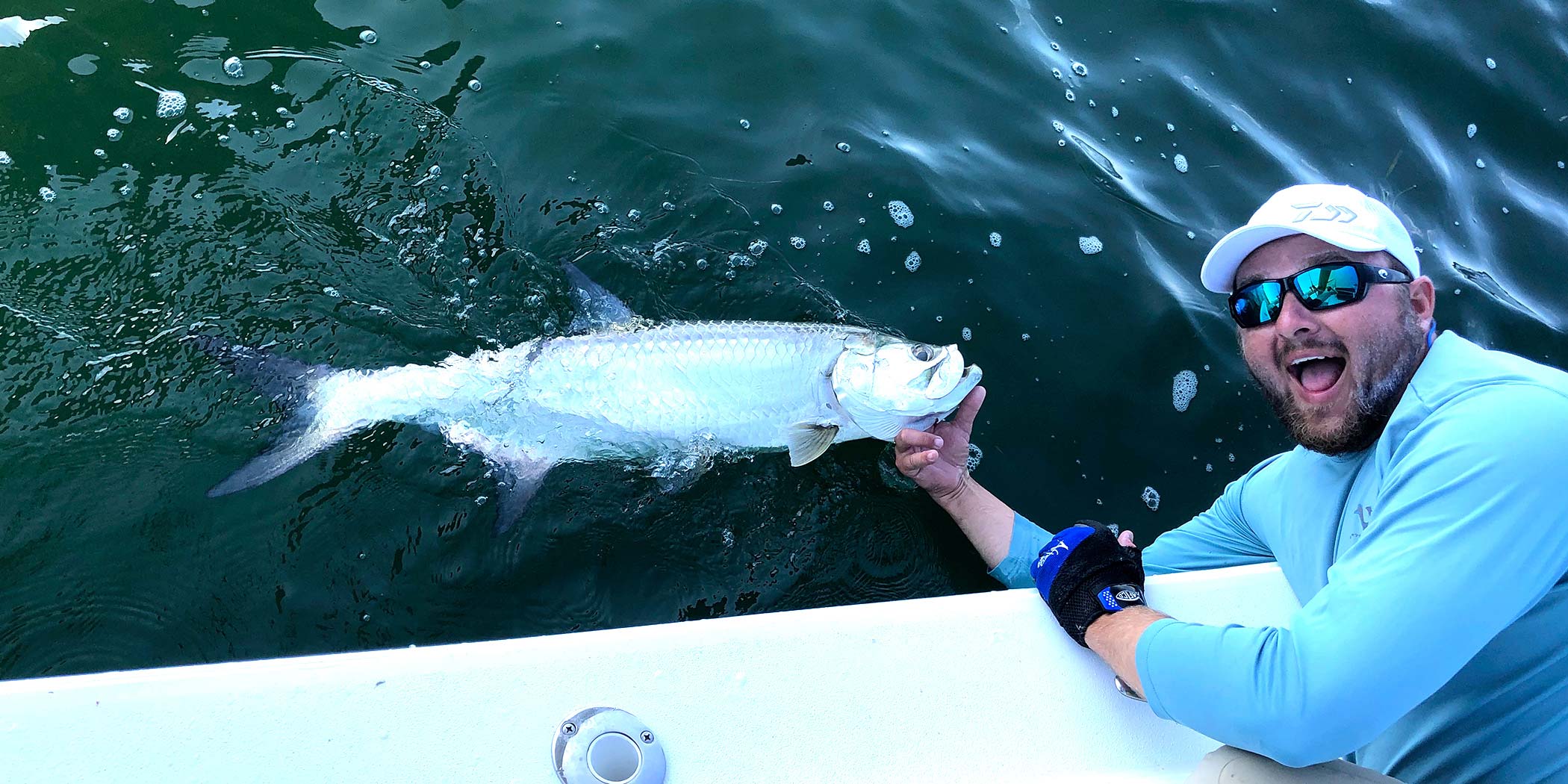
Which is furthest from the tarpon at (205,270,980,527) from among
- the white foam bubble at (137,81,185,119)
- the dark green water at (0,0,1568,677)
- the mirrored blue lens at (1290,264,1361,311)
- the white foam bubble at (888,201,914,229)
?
the white foam bubble at (137,81,185,119)

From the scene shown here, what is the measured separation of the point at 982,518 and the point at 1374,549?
1671mm

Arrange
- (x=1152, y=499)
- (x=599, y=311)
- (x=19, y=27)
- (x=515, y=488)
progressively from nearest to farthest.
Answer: (x=515, y=488)
(x=599, y=311)
(x=1152, y=499)
(x=19, y=27)

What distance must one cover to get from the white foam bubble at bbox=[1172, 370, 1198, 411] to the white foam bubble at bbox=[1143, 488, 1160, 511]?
58cm

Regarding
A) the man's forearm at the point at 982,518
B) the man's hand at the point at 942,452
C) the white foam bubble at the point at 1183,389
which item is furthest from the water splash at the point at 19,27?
the white foam bubble at the point at 1183,389

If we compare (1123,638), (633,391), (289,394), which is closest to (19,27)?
(289,394)

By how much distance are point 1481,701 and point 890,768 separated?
1.47 metres

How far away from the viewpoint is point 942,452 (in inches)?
154

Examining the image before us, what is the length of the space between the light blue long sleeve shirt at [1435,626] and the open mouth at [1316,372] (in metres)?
0.24

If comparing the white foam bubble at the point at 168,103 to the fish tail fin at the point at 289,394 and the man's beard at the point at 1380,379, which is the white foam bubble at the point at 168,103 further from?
the man's beard at the point at 1380,379

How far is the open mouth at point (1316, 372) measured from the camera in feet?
8.82

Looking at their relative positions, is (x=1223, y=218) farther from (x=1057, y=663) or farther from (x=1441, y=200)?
(x=1057, y=663)

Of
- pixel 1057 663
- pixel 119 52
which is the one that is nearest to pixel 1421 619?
pixel 1057 663

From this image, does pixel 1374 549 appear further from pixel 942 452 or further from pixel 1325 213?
pixel 942 452

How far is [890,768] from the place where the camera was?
2.45 m
